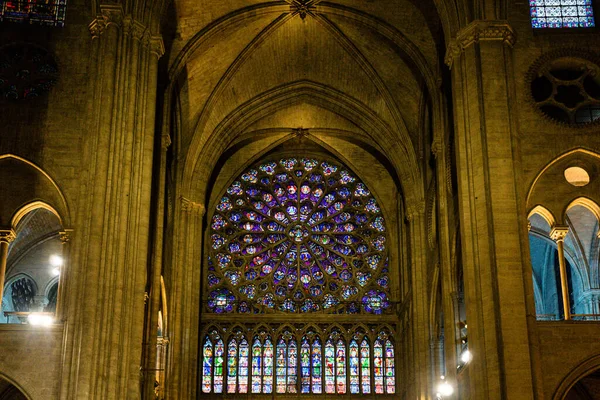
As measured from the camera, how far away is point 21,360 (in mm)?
19609

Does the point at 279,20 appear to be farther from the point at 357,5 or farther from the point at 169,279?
the point at 169,279

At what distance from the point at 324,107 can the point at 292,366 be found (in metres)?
8.94

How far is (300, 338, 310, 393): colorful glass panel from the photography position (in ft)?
109

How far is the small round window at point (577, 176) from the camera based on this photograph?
22.1m

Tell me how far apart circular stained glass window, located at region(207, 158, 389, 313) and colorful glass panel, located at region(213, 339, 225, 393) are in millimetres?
1368

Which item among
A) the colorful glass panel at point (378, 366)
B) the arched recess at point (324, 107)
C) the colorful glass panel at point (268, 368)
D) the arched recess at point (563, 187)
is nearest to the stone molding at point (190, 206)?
the arched recess at point (324, 107)

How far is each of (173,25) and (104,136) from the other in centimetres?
714

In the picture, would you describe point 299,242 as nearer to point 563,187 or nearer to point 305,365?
point 305,365

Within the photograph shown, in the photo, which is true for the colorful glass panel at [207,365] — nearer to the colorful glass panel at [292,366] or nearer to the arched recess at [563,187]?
the colorful glass panel at [292,366]

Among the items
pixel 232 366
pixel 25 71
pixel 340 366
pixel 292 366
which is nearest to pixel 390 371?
pixel 340 366

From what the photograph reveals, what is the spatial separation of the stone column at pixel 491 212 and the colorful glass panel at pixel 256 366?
14.1 meters

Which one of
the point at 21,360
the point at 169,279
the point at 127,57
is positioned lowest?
the point at 21,360

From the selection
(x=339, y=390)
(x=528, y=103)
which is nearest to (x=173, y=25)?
(x=528, y=103)

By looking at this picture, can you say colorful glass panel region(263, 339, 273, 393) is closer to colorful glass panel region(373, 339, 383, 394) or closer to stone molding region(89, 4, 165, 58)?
colorful glass panel region(373, 339, 383, 394)
